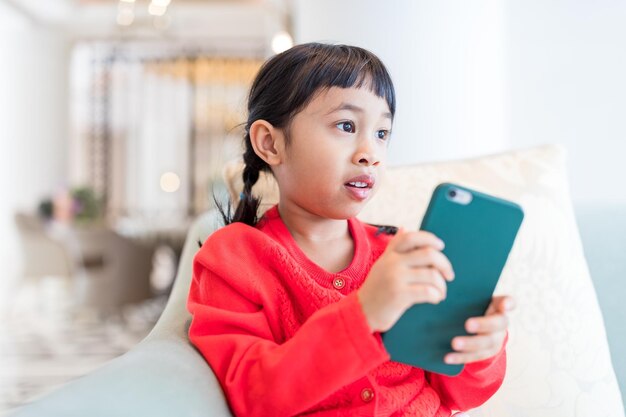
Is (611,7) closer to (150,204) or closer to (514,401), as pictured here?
(514,401)

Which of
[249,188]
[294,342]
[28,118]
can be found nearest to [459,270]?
[294,342]

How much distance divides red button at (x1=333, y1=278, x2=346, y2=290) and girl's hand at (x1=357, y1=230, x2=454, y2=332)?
9.2 inches

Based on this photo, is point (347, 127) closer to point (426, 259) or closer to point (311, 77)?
point (311, 77)

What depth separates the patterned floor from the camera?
138 inches

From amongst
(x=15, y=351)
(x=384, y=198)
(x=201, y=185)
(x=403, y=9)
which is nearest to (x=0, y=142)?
(x=201, y=185)

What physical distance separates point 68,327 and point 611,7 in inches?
175

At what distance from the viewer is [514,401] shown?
121 centimetres

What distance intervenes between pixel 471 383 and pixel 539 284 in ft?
1.15

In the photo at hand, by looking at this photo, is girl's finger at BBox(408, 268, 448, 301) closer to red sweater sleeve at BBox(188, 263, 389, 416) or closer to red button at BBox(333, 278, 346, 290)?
red sweater sleeve at BBox(188, 263, 389, 416)

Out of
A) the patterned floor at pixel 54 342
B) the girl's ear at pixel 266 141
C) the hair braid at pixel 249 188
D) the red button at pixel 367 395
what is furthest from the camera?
the patterned floor at pixel 54 342

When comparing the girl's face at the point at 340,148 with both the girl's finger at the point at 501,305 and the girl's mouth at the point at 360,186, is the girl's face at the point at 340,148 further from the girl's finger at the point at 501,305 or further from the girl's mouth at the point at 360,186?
the girl's finger at the point at 501,305

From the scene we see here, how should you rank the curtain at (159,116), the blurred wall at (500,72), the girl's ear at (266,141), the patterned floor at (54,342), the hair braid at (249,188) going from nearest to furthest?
1. the girl's ear at (266,141)
2. the hair braid at (249,188)
3. the blurred wall at (500,72)
4. the patterned floor at (54,342)
5. the curtain at (159,116)

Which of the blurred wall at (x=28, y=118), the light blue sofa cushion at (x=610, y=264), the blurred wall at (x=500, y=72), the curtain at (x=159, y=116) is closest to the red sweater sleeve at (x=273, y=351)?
the light blue sofa cushion at (x=610, y=264)

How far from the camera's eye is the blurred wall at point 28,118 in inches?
304
